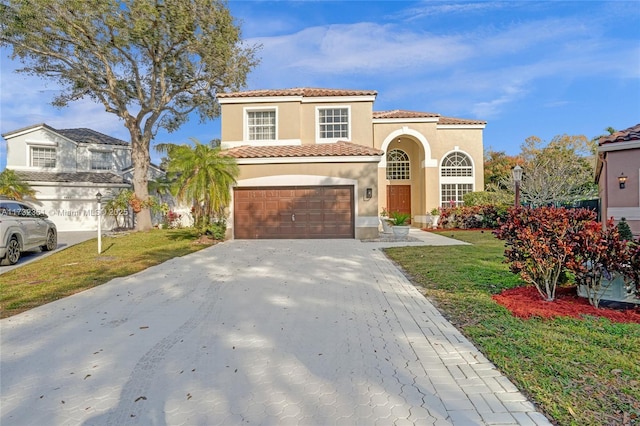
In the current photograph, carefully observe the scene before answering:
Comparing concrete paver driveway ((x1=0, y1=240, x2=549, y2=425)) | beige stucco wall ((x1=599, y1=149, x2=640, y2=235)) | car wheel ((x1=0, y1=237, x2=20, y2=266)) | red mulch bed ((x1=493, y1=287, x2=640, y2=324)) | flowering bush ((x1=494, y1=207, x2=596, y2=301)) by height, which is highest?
beige stucco wall ((x1=599, y1=149, x2=640, y2=235))

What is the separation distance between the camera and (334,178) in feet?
49.4

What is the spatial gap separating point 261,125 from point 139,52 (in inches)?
322

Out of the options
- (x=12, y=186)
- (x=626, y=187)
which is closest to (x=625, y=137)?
(x=626, y=187)

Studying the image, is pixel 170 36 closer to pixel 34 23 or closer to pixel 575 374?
pixel 34 23

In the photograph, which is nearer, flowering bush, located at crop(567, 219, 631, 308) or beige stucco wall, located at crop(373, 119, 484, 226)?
flowering bush, located at crop(567, 219, 631, 308)

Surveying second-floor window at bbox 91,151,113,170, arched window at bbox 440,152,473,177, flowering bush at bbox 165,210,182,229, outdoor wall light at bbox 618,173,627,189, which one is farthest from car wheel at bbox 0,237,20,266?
arched window at bbox 440,152,473,177

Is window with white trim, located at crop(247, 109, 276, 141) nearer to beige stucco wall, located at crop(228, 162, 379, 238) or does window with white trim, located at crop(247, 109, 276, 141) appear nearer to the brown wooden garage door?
beige stucco wall, located at crop(228, 162, 379, 238)

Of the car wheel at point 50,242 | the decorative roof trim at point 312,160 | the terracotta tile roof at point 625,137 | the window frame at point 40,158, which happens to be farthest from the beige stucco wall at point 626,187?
the window frame at point 40,158

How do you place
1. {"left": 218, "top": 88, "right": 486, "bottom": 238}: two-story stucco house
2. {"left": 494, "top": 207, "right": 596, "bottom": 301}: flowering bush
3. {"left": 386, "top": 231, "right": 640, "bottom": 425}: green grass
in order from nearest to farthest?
1. {"left": 386, "top": 231, "right": 640, "bottom": 425}: green grass
2. {"left": 494, "top": 207, "right": 596, "bottom": 301}: flowering bush
3. {"left": 218, "top": 88, "right": 486, "bottom": 238}: two-story stucco house

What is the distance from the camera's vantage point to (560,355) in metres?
3.49

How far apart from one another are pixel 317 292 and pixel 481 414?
157 inches

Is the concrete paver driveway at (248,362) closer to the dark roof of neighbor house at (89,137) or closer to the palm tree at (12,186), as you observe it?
the palm tree at (12,186)

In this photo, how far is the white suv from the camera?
9.45 metres

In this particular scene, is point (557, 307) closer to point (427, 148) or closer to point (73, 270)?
point (73, 270)
